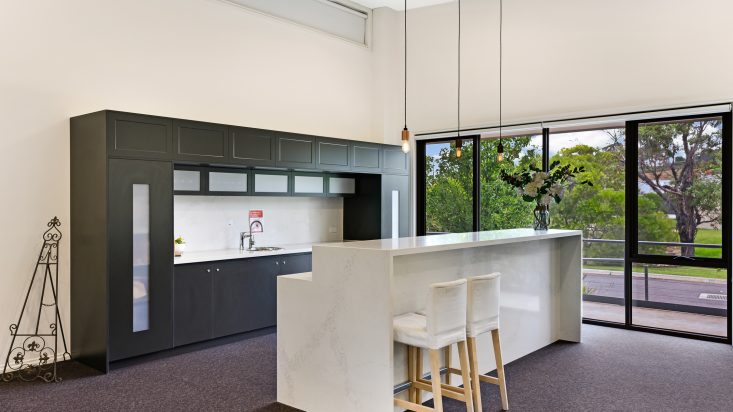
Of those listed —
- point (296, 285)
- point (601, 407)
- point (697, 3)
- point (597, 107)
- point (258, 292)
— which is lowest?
point (601, 407)

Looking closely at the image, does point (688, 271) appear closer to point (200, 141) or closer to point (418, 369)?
point (418, 369)

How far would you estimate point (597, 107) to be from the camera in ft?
20.0

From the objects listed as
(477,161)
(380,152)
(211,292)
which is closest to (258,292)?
(211,292)

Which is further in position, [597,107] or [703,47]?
[597,107]

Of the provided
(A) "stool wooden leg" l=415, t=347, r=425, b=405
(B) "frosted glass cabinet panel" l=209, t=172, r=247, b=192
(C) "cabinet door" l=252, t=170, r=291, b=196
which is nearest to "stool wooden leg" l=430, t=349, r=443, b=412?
(A) "stool wooden leg" l=415, t=347, r=425, b=405

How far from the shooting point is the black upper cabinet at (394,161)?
7.18m

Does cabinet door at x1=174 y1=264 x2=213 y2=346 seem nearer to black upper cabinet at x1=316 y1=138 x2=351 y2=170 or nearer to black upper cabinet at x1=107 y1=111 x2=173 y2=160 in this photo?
black upper cabinet at x1=107 y1=111 x2=173 y2=160

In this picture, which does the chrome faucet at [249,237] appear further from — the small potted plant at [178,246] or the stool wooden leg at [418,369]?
the stool wooden leg at [418,369]

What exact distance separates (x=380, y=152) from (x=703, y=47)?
3684mm

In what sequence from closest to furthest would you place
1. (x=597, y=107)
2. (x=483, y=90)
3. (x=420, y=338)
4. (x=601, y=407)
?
1. (x=420, y=338)
2. (x=601, y=407)
3. (x=597, y=107)
4. (x=483, y=90)

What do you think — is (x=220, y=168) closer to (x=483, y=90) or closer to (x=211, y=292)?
(x=211, y=292)

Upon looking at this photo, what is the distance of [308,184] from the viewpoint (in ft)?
21.7

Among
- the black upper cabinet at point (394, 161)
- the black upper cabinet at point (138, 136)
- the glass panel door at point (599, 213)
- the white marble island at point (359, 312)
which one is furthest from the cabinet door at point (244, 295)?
the glass panel door at point (599, 213)

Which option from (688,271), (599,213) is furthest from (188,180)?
(688,271)
